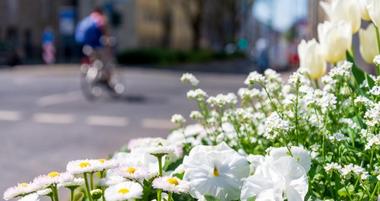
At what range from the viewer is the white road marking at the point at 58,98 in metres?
13.1

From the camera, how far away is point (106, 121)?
9.98 m

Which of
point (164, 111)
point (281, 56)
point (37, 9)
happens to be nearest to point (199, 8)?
point (281, 56)

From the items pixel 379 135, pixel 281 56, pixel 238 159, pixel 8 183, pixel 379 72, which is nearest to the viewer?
pixel 379 135

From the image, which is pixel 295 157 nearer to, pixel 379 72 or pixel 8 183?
pixel 379 72

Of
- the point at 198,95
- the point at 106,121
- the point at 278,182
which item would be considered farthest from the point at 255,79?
the point at 106,121

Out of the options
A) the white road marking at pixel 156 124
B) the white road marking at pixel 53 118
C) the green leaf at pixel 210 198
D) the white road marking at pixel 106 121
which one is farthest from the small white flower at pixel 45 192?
the white road marking at pixel 53 118

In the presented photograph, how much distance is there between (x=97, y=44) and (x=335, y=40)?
38.2ft

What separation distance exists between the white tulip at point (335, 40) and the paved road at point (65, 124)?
130 inches

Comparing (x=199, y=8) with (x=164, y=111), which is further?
(x=199, y=8)

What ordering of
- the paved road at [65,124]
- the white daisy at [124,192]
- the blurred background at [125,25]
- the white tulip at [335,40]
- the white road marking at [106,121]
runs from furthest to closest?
the blurred background at [125,25] → the white road marking at [106,121] → the paved road at [65,124] → the white tulip at [335,40] → the white daisy at [124,192]

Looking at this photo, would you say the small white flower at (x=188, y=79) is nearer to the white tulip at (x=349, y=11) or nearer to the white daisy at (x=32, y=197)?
the white tulip at (x=349, y=11)

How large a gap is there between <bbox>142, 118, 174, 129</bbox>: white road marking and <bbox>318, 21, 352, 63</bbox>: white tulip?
7.11 meters

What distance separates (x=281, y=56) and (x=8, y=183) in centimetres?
4278

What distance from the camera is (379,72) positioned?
5.83 ft
